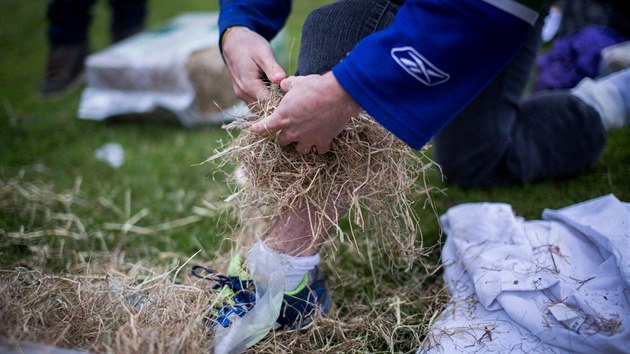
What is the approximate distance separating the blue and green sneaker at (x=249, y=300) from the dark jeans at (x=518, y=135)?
89 centimetres

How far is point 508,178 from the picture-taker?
2068 millimetres

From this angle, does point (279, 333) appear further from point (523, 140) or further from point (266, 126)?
point (523, 140)

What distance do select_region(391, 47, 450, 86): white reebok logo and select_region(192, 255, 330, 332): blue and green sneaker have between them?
590mm

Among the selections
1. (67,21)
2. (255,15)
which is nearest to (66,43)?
(67,21)

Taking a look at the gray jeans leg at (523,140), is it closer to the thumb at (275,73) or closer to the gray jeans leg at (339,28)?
the gray jeans leg at (339,28)

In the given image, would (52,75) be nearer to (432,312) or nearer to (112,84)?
(112,84)

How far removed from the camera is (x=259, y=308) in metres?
1.24

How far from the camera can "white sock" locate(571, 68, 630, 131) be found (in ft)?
6.63

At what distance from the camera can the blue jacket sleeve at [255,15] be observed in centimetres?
151

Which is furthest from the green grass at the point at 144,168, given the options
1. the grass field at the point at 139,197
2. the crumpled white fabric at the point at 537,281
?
the crumpled white fabric at the point at 537,281

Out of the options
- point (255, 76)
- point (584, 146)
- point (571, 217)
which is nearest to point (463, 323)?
point (571, 217)

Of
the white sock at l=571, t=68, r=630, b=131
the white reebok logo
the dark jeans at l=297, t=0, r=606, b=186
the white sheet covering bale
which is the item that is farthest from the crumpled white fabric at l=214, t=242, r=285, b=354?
the white sheet covering bale

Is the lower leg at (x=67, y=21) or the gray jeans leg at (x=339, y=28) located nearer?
the gray jeans leg at (x=339, y=28)

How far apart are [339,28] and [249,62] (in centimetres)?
25
